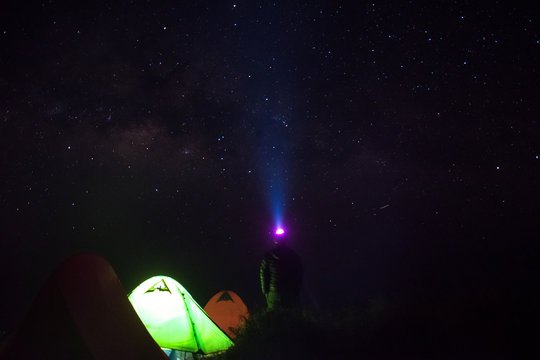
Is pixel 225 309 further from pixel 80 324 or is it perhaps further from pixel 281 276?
pixel 80 324

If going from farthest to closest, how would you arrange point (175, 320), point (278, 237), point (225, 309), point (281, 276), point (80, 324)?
point (225, 309) < point (278, 237) < point (281, 276) < point (175, 320) < point (80, 324)

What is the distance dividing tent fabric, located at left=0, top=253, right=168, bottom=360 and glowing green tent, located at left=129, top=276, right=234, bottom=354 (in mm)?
2211

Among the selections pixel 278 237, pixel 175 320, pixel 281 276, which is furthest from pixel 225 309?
pixel 278 237

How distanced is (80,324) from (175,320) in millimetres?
2764

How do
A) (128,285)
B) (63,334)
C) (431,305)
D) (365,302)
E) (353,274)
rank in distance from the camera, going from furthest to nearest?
(128,285) → (353,274) → (365,302) → (431,305) → (63,334)

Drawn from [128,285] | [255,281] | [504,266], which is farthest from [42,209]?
[504,266]

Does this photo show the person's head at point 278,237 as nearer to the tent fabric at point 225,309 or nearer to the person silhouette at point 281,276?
the person silhouette at point 281,276

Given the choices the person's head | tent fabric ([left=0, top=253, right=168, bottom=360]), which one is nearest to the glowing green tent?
the person's head

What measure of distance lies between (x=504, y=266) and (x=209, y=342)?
649 cm

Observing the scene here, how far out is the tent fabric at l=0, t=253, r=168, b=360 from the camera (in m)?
3.09

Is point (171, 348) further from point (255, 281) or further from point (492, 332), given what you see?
point (255, 281)

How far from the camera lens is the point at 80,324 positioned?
3172mm

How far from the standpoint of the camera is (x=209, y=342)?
5629mm

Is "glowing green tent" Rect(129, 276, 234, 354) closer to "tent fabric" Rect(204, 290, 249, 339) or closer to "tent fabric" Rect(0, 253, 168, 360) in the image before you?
"tent fabric" Rect(0, 253, 168, 360)
